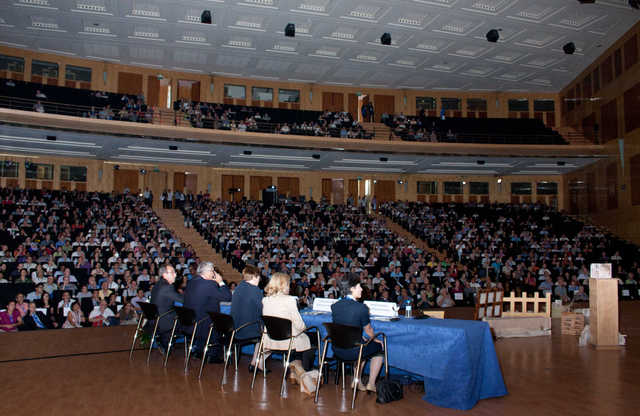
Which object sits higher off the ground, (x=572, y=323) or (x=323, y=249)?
(x=323, y=249)

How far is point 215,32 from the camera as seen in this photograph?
19.1 m

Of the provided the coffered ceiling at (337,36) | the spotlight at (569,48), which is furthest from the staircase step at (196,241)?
the spotlight at (569,48)

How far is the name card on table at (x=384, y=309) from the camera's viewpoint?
17.7 feet

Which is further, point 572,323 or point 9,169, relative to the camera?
point 9,169

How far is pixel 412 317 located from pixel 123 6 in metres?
16.1

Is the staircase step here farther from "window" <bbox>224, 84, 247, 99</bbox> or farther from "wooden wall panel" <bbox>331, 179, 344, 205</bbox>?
"wooden wall panel" <bbox>331, 179, 344, 205</bbox>

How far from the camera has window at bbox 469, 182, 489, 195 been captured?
2809cm

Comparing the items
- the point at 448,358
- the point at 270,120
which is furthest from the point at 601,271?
the point at 270,120

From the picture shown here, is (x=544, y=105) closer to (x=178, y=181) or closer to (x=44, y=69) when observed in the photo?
(x=178, y=181)

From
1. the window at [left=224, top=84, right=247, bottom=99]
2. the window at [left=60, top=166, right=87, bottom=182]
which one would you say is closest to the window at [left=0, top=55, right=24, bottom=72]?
the window at [left=60, top=166, right=87, bottom=182]

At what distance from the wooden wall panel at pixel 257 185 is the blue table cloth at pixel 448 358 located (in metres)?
21.9

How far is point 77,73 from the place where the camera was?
73.0ft

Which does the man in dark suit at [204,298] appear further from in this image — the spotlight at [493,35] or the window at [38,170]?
the window at [38,170]

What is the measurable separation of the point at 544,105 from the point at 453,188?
6.36 meters
